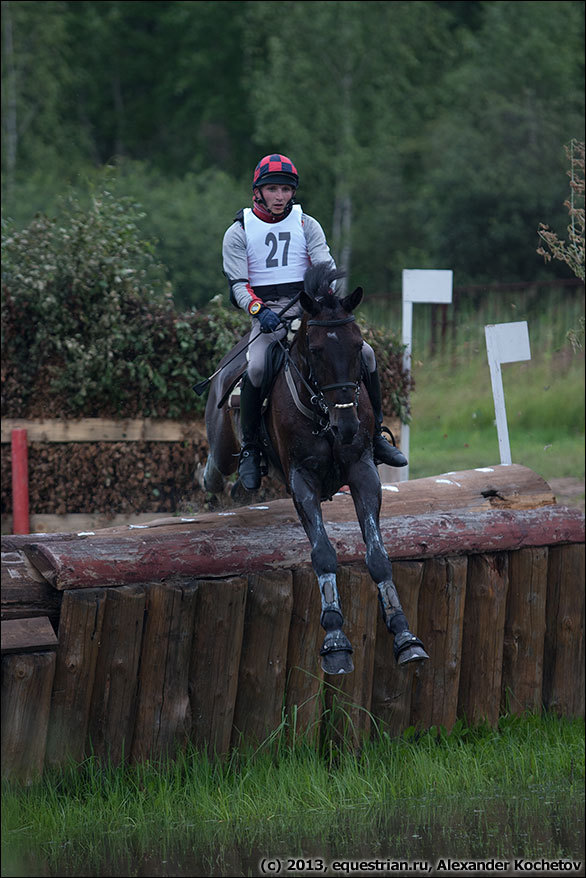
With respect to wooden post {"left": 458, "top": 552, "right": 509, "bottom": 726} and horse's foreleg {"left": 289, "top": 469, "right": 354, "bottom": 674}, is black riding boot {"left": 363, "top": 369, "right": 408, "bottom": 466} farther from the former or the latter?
wooden post {"left": 458, "top": 552, "right": 509, "bottom": 726}

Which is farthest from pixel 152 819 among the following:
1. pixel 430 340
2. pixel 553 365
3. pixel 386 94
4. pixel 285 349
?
pixel 386 94

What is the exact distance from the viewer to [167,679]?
6625 millimetres

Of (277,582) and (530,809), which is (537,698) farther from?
(277,582)

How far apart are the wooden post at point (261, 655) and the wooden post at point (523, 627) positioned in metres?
2.06

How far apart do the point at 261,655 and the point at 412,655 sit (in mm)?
1198

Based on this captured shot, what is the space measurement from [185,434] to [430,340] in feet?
31.7

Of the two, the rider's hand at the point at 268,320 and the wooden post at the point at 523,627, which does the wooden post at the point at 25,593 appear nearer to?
the rider's hand at the point at 268,320

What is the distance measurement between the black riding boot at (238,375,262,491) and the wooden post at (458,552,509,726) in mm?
1743

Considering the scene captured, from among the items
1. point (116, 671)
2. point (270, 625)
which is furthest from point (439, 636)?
point (116, 671)

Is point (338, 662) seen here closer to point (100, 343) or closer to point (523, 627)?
point (523, 627)

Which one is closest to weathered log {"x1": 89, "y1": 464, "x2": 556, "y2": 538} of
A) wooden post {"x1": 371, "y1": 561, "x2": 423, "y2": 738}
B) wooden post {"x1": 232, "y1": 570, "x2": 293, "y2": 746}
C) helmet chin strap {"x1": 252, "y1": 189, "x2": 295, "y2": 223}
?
wooden post {"x1": 232, "y1": 570, "x2": 293, "y2": 746}

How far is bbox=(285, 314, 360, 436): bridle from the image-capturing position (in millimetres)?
6301

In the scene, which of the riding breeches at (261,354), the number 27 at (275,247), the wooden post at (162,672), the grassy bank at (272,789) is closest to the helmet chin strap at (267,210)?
the number 27 at (275,247)

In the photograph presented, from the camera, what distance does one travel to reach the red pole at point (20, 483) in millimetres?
11969
